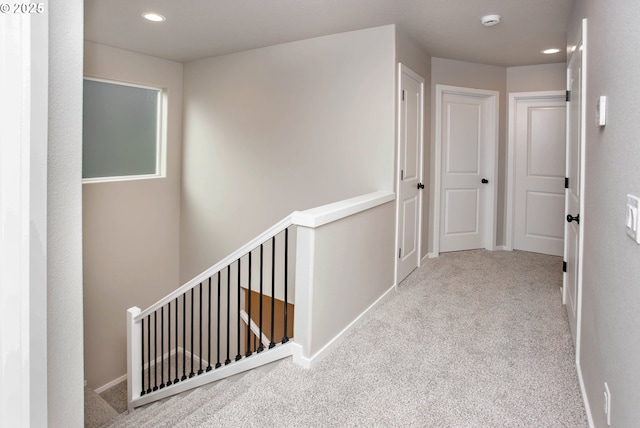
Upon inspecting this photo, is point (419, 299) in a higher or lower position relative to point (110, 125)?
lower

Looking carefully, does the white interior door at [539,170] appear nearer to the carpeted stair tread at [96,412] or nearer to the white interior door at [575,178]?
the white interior door at [575,178]

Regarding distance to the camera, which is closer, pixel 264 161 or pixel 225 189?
pixel 264 161

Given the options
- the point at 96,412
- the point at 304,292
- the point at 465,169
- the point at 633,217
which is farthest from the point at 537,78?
the point at 96,412

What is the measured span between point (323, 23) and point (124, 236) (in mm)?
3234

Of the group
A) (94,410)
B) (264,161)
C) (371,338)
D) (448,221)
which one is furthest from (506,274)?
(94,410)

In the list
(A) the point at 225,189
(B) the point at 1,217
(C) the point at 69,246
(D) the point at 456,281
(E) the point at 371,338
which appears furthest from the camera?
(A) the point at 225,189

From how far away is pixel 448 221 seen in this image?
5020 mm

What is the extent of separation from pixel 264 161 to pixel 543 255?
11.3 ft

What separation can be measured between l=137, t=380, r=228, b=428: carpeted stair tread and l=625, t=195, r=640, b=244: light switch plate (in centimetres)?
242

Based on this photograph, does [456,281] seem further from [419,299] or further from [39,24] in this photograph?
[39,24]

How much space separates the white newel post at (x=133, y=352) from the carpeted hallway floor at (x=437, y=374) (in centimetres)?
186

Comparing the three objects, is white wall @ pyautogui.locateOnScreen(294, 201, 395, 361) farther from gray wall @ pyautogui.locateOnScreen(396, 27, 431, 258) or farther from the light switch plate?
the light switch plate

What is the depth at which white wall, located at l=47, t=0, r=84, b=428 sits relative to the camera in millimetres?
1099

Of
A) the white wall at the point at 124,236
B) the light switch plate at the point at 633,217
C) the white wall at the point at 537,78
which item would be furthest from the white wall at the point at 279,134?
the light switch plate at the point at 633,217
